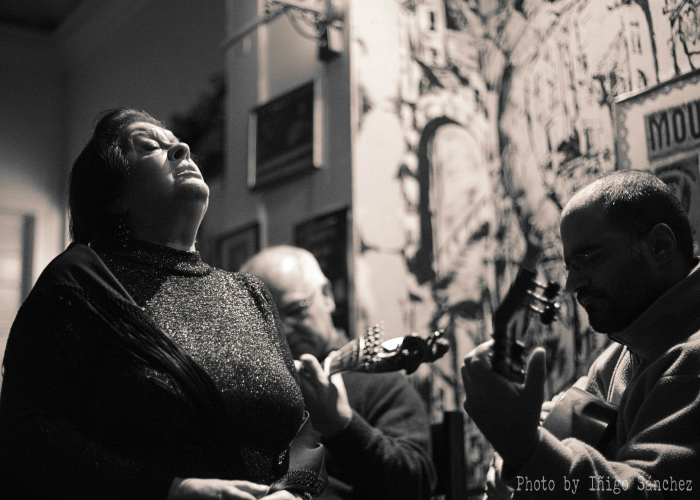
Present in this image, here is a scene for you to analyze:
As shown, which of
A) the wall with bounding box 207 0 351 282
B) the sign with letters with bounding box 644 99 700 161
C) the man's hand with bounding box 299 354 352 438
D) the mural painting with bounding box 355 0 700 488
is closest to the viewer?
the man's hand with bounding box 299 354 352 438

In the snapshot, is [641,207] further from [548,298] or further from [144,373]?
[144,373]

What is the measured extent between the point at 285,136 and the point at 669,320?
251cm

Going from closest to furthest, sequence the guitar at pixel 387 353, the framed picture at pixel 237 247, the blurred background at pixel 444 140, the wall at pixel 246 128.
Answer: the guitar at pixel 387 353
the blurred background at pixel 444 140
the wall at pixel 246 128
the framed picture at pixel 237 247

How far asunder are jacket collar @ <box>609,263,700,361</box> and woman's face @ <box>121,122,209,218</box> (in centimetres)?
93

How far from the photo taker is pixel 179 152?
1804 mm

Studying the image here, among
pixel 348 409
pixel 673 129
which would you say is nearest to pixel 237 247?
pixel 348 409

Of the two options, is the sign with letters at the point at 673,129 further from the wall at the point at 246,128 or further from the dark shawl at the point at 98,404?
the dark shawl at the point at 98,404

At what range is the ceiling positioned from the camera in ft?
20.1


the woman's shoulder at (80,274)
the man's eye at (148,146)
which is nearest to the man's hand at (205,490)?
the woman's shoulder at (80,274)

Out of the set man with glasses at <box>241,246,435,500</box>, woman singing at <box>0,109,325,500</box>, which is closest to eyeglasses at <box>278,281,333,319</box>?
man with glasses at <box>241,246,435,500</box>

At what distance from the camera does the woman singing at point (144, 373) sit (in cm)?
142

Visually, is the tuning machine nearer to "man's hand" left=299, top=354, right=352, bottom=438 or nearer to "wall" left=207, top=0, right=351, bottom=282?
"man's hand" left=299, top=354, right=352, bottom=438

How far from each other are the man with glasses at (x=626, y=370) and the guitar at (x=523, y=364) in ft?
0.09

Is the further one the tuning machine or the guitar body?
the guitar body
